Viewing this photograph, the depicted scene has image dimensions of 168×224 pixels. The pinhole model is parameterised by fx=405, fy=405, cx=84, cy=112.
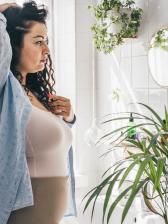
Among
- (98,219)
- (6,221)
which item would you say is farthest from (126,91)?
(6,221)

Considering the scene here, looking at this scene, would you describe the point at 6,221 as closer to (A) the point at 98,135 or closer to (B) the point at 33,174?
(B) the point at 33,174

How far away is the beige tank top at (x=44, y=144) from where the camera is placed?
A: 1.57m

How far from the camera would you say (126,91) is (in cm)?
257

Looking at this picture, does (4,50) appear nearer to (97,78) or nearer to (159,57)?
(159,57)

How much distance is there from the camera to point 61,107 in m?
1.90

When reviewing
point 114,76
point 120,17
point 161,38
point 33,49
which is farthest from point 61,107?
point 114,76

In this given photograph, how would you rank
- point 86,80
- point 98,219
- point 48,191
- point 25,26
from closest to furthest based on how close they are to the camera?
point 48,191
point 25,26
point 98,219
point 86,80

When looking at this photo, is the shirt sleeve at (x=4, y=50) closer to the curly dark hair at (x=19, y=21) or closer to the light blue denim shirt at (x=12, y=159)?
the light blue denim shirt at (x=12, y=159)

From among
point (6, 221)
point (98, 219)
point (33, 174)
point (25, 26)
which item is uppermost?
point (25, 26)

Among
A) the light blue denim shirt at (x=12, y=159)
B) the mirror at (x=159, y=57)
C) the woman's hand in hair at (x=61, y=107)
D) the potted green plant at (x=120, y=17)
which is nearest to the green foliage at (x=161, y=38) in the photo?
the mirror at (x=159, y=57)

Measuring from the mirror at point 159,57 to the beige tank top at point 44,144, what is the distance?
0.75 meters

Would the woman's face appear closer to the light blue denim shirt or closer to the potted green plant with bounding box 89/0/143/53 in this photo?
the light blue denim shirt

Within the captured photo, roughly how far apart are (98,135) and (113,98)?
28 cm

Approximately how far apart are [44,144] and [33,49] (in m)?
0.43
